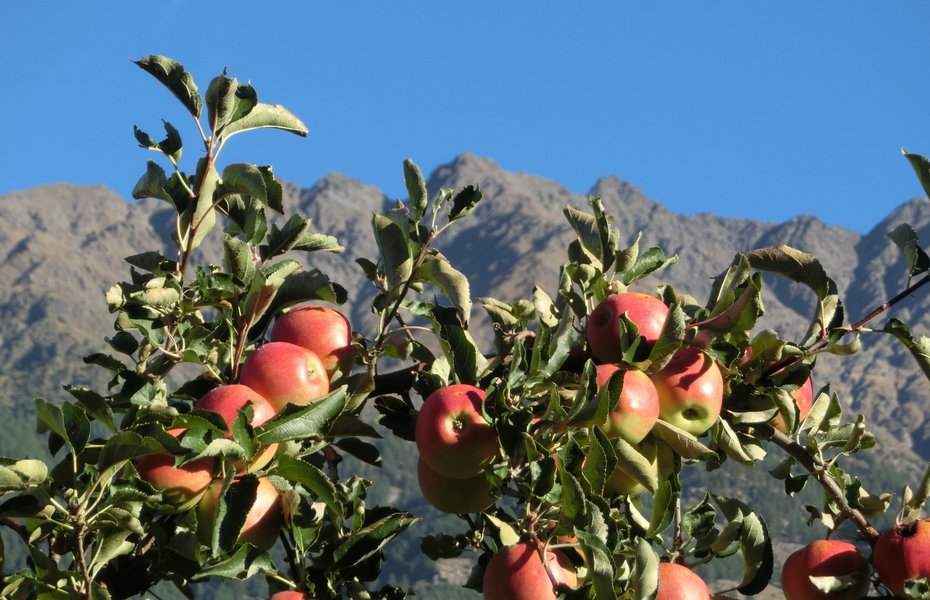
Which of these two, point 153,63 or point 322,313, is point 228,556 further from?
point 153,63

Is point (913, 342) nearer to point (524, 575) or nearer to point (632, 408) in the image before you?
point (632, 408)

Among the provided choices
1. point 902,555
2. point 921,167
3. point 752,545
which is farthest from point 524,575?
point 921,167

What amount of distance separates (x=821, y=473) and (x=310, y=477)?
1.59 metres

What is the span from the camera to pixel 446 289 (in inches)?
137

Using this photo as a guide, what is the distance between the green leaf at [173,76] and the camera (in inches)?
140

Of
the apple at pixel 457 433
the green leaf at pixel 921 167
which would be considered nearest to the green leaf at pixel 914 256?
the green leaf at pixel 921 167

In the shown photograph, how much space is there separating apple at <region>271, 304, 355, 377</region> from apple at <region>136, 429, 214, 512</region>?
651 millimetres

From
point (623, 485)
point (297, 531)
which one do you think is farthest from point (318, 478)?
point (623, 485)

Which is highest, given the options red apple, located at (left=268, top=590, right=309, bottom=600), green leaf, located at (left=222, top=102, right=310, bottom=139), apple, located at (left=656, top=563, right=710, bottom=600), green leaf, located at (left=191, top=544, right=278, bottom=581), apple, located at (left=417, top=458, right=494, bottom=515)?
green leaf, located at (left=222, top=102, right=310, bottom=139)

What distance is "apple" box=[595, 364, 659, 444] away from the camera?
9.94 ft

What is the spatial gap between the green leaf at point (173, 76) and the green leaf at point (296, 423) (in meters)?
1.22

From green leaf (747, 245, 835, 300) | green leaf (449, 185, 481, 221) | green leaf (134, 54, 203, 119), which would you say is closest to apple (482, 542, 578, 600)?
green leaf (449, 185, 481, 221)

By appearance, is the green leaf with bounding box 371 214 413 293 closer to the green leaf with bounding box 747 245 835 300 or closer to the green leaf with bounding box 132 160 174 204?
the green leaf with bounding box 132 160 174 204

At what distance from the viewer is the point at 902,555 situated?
3.20m
